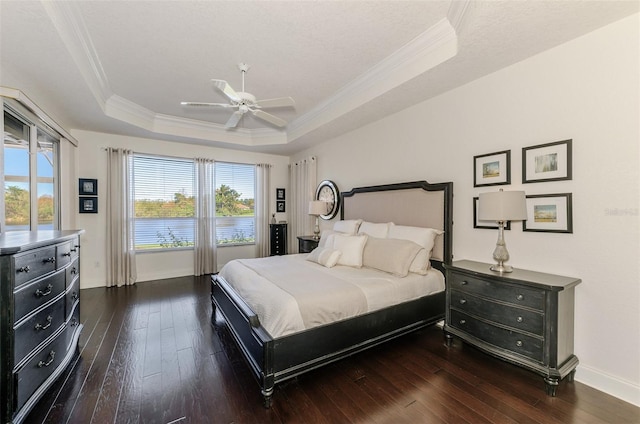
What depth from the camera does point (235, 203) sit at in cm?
601

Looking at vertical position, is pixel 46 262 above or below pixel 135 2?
below

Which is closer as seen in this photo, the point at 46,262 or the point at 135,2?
the point at 46,262

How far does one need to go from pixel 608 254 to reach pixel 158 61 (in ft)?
14.7

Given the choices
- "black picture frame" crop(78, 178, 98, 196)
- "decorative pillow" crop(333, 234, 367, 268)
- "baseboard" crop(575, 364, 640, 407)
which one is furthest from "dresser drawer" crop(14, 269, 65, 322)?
"baseboard" crop(575, 364, 640, 407)

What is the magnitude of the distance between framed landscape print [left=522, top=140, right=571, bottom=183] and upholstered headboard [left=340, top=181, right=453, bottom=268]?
72 centimetres

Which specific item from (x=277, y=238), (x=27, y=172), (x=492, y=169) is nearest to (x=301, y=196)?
(x=277, y=238)

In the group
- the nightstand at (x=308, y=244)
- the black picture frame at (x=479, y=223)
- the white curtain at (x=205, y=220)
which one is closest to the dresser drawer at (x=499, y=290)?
the black picture frame at (x=479, y=223)

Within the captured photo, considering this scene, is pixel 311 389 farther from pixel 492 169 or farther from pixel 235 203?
pixel 235 203

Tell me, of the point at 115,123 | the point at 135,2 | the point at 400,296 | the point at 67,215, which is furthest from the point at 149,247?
the point at 400,296

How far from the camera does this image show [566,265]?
2244mm

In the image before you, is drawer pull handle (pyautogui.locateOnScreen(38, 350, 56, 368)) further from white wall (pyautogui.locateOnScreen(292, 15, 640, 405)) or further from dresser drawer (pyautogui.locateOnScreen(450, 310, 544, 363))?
white wall (pyautogui.locateOnScreen(292, 15, 640, 405))

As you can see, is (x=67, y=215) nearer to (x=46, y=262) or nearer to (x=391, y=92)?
(x=46, y=262)

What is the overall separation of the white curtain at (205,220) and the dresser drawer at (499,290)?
180 inches

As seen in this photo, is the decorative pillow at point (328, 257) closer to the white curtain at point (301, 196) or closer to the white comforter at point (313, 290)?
the white comforter at point (313, 290)
